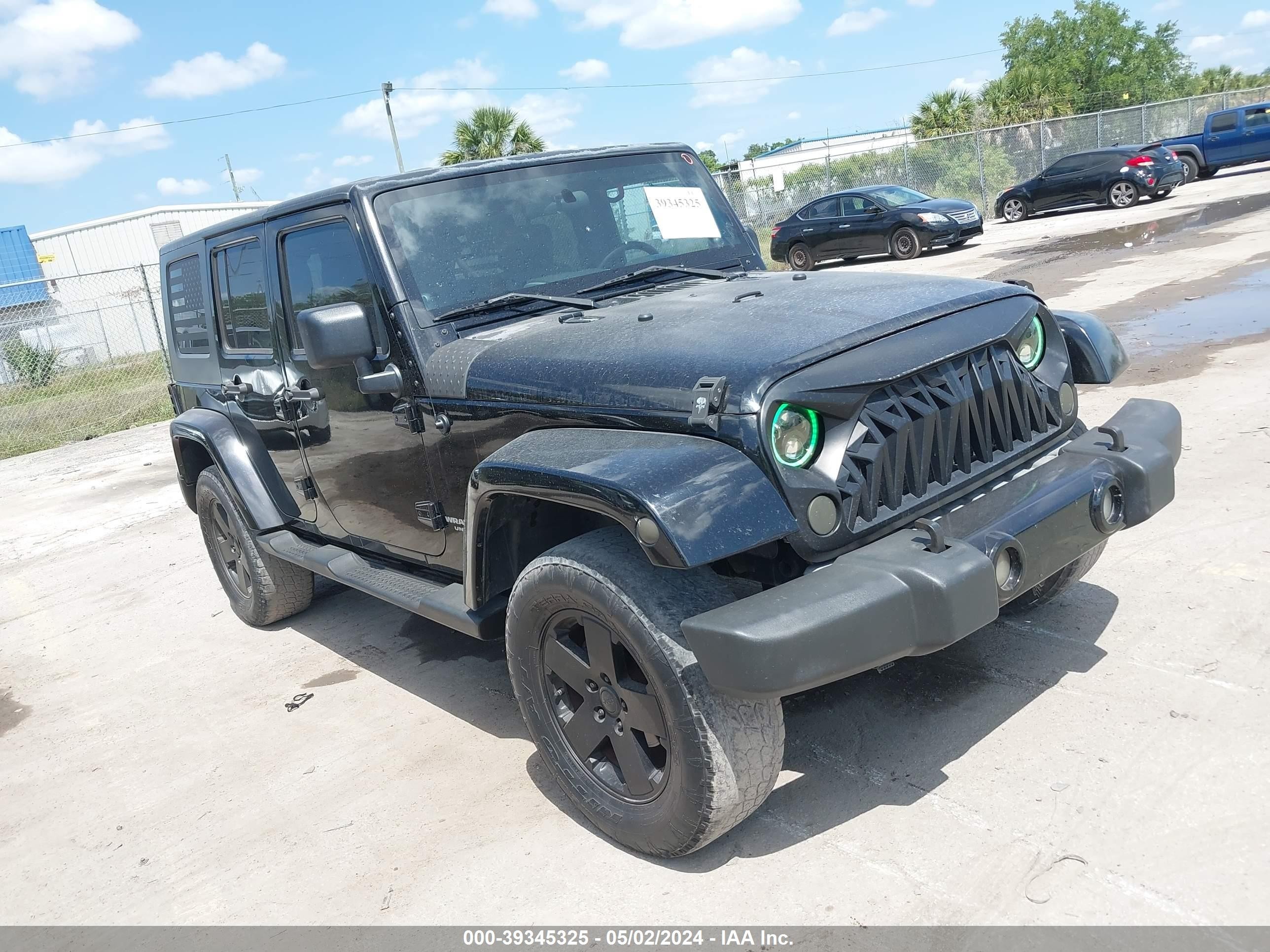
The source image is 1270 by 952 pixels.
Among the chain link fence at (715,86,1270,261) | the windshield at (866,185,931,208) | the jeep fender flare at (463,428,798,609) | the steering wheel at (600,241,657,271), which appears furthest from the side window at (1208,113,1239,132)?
the jeep fender flare at (463,428,798,609)

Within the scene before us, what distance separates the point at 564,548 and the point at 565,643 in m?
0.30

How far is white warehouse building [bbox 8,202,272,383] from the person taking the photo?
18.2 meters

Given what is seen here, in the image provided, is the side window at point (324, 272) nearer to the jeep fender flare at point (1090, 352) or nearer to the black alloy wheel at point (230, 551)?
the black alloy wheel at point (230, 551)

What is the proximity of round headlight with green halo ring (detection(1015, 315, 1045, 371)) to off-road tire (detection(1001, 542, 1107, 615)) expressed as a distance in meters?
0.77

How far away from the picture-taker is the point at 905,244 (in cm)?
1830

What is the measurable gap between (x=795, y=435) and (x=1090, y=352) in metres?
1.39

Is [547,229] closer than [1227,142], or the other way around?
[547,229]

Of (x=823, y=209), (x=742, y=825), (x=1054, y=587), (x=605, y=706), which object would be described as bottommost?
(x=742, y=825)

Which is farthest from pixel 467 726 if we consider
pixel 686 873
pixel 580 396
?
pixel 580 396

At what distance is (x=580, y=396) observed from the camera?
2.99m

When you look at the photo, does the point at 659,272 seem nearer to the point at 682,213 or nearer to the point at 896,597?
the point at 682,213

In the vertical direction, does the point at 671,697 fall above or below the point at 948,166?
below

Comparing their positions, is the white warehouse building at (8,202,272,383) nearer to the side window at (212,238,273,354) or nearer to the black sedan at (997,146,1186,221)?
the side window at (212,238,273,354)

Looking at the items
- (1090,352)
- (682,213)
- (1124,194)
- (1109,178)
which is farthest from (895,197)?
(1090,352)
